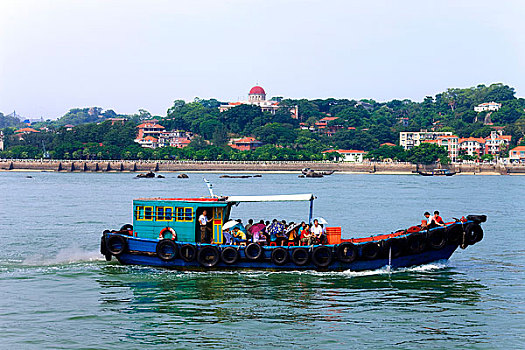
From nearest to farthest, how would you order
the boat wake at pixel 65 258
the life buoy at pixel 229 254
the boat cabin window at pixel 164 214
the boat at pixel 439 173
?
the life buoy at pixel 229 254 → the boat cabin window at pixel 164 214 → the boat wake at pixel 65 258 → the boat at pixel 439 173

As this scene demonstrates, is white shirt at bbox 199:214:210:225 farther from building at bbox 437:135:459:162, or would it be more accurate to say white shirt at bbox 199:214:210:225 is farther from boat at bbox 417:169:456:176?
building at bbox 437:135:459:162

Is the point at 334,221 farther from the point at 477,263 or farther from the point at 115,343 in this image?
the point at 115,343

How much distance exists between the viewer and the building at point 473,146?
176 metres

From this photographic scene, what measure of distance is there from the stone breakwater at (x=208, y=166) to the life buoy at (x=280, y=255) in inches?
4997

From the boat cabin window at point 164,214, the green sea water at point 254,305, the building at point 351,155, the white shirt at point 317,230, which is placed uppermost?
the building at point 351,155

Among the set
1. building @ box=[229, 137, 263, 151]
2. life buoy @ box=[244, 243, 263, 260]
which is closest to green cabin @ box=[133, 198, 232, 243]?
life buoy @ box=[244, 243, 263, 260]

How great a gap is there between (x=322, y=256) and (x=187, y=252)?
466 cm

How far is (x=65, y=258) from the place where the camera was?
103 ft

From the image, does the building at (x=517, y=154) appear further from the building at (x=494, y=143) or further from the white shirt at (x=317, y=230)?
the white shirt at (x=317, y=230)

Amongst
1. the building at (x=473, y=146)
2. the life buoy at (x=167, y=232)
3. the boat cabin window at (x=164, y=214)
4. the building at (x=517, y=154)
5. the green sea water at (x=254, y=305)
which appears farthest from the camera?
the building at (x=473, y=146)

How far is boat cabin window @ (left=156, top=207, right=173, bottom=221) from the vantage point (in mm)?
26923

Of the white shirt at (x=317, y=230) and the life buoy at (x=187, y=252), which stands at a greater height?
the white shirt at (x=317, y=230)

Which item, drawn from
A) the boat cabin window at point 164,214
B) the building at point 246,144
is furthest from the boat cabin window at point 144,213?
the building at point 246,144

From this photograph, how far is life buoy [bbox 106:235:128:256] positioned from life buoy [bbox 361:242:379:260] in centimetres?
833
